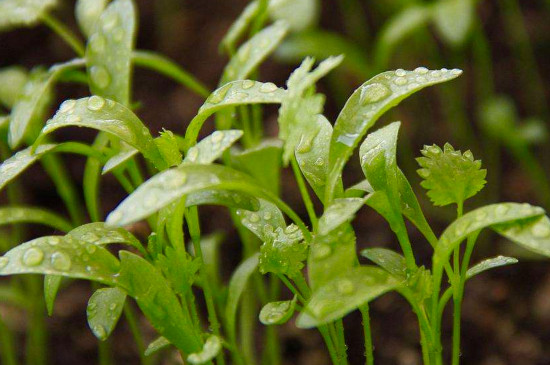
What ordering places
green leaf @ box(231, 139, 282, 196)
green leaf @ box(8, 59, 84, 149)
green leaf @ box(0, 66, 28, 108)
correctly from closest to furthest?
green leaf @ box(8, 59, 84, 149) → green leaf @ box(231, 139, 282, 196) → green leaf @ box(0, 66, 28, 108)

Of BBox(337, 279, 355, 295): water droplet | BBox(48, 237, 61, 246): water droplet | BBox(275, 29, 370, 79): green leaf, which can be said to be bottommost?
BBox(275, 29, 370, 79): green leaf

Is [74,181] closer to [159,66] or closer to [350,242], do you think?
[159,66]

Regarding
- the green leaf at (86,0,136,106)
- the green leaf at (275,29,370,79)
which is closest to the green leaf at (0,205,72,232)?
the green leaf at (86,0,136,106)

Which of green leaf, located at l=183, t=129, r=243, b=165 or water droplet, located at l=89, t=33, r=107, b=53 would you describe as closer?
green leaf, located at l=183, t=129, r=243, b=165

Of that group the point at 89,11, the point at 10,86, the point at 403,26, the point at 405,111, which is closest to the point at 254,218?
the point at 89,11

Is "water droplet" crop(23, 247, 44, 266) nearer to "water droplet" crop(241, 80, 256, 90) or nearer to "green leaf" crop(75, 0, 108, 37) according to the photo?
"water droplet" crop(241, 80, 256, 90)

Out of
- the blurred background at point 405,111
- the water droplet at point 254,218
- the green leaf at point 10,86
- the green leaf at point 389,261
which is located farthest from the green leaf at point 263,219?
the green leaf at point 10,86

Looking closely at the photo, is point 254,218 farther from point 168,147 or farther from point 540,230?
point 540,230

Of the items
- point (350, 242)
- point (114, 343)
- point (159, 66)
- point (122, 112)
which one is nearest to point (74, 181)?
point (114, 343)
